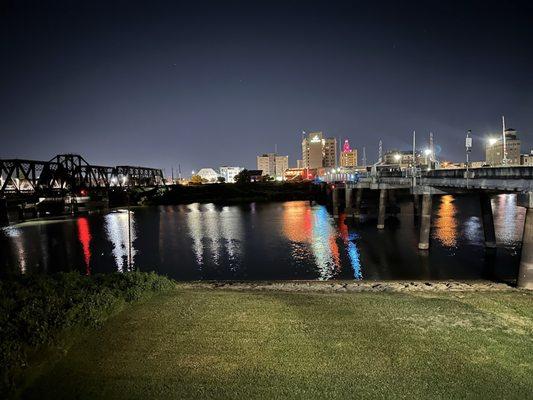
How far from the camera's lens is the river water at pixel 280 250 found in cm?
3138

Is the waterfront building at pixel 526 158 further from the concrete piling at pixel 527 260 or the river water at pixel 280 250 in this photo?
the concrete piling at pixel 527 260

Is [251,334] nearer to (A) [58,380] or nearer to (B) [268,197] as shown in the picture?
(A) [58,380]

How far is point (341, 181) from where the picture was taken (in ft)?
266

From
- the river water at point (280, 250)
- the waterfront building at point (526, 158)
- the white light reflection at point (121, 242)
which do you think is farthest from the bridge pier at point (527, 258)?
the waterfront building at point (526, 158)

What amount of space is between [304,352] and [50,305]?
8881 millimetres

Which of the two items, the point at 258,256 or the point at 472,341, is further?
the point at 258,256

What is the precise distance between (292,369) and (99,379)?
531 centimetres

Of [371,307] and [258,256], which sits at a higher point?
[371,307]

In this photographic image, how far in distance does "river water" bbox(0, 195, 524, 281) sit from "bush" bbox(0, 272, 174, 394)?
7783mm

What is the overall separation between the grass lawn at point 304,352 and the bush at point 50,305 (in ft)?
2.40

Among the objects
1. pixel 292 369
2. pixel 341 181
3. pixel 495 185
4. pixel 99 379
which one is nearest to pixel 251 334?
pixel 292 369

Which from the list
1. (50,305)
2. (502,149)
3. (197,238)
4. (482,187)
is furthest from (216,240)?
→ (502,149)

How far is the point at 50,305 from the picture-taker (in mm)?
12641

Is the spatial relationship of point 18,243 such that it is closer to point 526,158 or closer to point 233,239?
point 233,239
